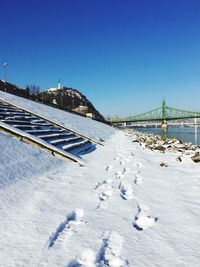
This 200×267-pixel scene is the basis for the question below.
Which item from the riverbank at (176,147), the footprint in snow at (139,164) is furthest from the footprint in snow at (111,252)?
the riverbank at (176,147)

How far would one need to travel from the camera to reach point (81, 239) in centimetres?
284

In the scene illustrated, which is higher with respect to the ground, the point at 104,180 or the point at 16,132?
the point at 16,132

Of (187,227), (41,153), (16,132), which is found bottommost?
(187,227)

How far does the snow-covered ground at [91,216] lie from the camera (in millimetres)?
2518

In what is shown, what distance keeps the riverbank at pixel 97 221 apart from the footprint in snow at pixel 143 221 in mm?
11

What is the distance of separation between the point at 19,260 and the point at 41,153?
14.1 feet

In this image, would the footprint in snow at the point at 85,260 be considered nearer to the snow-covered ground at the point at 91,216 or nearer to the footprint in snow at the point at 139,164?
the snow-covered ground at the point at 91,216

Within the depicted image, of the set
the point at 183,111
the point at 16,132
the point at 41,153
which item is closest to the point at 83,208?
the point at 41,153

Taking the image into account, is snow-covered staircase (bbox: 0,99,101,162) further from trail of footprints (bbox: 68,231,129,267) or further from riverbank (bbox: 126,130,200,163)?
trail of footprints (bbox: 68,231,129,267)

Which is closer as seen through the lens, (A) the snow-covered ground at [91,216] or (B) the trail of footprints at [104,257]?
(B) the trail of footprints at [104,257]

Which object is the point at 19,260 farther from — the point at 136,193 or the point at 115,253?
the point at 136,193

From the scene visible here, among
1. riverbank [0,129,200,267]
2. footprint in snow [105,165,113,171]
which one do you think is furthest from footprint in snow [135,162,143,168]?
riverbank [0,129,200,267]

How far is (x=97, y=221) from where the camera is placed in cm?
334

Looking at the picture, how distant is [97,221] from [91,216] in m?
0.16
